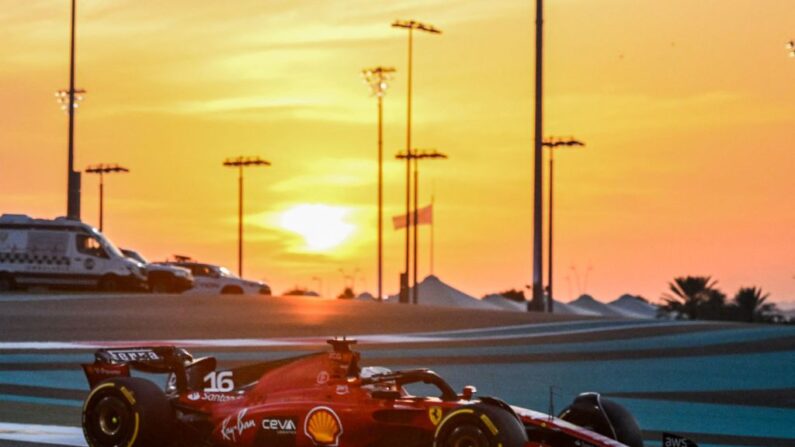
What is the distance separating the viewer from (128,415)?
1240cm

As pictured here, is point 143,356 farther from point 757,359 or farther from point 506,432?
point 757,359

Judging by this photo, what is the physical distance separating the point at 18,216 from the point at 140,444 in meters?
44.6

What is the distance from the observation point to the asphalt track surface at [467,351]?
2027cm

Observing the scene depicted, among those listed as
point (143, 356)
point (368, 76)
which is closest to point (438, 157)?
point (368, 76)

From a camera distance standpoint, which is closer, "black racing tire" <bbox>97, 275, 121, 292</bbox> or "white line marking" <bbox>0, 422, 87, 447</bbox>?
"white line marking" <bbox>0, 422, 87, 447</bbox>

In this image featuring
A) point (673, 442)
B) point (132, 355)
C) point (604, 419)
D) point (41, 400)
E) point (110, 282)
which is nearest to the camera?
point (673, 442)

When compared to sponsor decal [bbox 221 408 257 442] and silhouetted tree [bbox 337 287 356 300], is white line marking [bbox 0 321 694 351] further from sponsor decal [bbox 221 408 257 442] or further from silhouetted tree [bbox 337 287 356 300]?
silhouetted tree [bbox 337 287 356 300]

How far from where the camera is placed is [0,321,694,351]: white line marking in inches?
1084

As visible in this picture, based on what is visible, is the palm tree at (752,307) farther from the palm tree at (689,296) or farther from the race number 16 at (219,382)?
the race number 16 at (219,382)

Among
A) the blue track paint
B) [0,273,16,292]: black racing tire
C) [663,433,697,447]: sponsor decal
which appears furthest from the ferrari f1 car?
[0,273,16,292]: black racing tire

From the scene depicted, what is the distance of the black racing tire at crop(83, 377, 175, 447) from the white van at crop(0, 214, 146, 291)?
42.4 meters

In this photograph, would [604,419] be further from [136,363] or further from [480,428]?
[136,363]

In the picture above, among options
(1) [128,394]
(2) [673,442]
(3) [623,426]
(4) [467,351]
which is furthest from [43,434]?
(4) [467,351]

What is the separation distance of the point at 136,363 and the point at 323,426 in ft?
7.33
